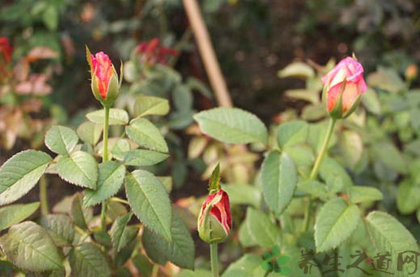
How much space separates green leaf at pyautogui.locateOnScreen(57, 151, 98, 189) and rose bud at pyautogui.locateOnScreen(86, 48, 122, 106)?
75 mm

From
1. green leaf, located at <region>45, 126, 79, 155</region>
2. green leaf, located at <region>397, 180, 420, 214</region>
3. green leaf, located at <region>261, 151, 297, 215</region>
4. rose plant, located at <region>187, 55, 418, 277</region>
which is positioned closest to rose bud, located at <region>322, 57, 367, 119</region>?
rose plant, located at <region>187, 55, 418, 277</region>

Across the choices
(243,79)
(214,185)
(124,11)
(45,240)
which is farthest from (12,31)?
(214,185)

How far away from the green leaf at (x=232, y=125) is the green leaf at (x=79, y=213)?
0.23 meters

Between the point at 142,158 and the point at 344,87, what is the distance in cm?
28

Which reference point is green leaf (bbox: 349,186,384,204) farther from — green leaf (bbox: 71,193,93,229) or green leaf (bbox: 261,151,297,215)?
green leaf (bbox: 71,193,93,229)

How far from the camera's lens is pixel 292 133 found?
878mm

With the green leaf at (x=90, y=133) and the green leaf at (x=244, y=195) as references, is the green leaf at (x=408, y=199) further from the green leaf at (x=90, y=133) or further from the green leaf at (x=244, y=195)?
the green leaf at (x=90, y=133)

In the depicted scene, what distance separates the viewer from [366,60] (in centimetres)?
230

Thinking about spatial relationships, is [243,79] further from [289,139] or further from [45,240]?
[45,240]

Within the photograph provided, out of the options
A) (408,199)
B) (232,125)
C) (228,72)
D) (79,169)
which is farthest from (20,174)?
(228,72)

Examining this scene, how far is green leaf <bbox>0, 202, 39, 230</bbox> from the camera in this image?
0.70 m

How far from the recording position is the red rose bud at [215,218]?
1.91 feet

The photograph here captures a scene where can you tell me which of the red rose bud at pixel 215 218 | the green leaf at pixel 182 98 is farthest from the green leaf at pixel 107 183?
the green leaf at pixel 182 98

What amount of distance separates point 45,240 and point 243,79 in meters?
2.14
